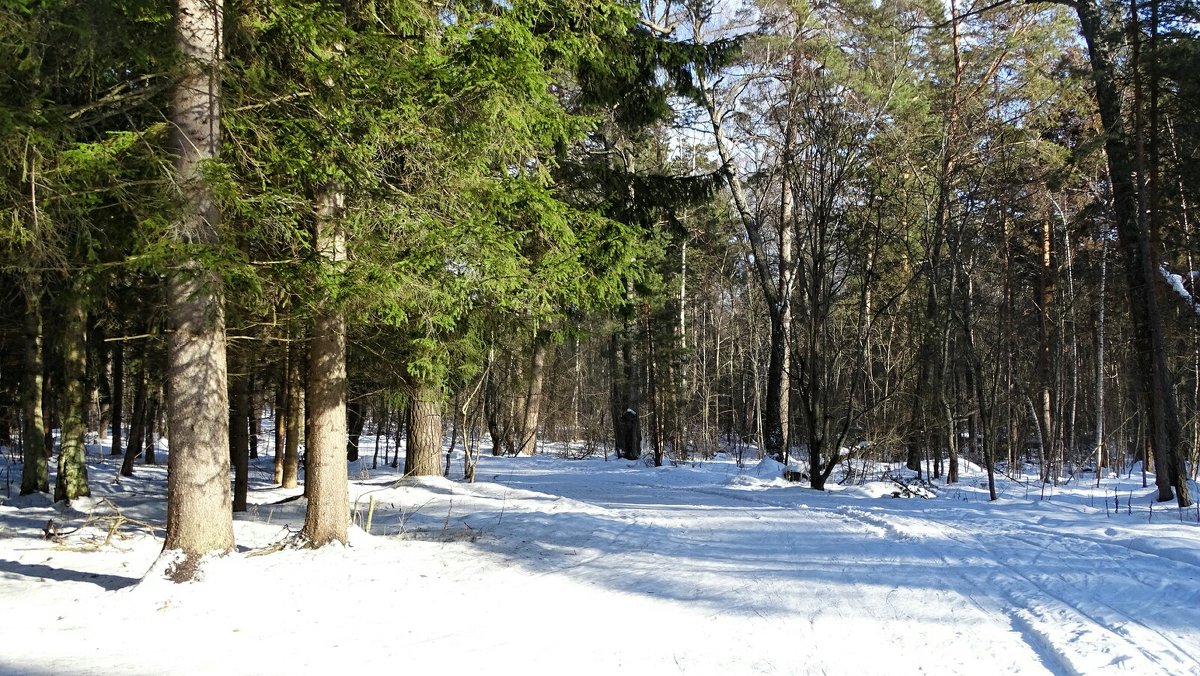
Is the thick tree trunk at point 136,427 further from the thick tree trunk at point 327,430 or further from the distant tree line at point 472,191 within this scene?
the thick tree trunk at point 327,430

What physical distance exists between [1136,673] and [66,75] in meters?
8.74

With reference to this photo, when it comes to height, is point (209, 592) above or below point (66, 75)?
below

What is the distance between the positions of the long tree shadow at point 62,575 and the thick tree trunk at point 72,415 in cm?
436

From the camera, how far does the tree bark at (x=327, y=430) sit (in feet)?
25.3

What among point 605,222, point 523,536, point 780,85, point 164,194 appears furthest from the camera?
point 780,85

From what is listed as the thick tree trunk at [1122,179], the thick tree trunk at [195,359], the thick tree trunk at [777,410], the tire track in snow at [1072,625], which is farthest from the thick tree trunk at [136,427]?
the thick tree trunk at [1122,179]

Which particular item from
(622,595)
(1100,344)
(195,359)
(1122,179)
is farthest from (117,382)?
(1100,344)

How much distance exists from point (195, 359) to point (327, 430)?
1.80m

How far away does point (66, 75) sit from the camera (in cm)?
628

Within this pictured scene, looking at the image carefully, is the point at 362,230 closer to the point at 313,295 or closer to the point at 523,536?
the point at 313,295

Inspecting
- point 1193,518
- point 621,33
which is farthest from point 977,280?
point 621,33

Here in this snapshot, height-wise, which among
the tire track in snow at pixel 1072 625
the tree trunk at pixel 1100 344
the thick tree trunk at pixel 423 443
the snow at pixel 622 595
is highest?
the tree trunk at pixel 1100 344

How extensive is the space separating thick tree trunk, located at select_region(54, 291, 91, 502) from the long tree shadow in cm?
436

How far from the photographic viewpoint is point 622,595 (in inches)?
253
